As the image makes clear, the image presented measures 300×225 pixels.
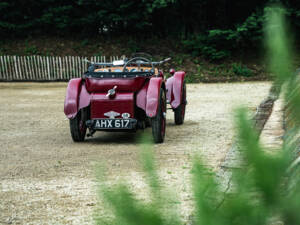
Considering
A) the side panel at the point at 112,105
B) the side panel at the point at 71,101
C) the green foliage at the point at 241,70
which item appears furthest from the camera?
the green foliage at the point at 241,70

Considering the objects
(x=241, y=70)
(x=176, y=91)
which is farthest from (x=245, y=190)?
(x=241, y=70)

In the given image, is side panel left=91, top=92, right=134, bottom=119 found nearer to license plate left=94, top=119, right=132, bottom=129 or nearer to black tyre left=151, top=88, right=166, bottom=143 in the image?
license plate left=94, top=119, right=132, bottom=129

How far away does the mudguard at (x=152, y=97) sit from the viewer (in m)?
6.84

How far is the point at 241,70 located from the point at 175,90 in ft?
44.9

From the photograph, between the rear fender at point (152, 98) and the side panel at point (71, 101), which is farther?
the side panel at point (71, 101)

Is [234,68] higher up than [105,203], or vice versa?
[105,203]

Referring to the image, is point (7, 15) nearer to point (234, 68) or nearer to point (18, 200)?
point (234, 68)

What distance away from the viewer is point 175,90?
8844 millimetres

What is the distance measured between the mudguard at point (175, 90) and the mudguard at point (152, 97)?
1713 millimetres

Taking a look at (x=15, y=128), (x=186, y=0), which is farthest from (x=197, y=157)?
(x=186, y=0)

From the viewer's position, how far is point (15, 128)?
9.04 metres

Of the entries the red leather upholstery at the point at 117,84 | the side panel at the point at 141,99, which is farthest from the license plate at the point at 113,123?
the red leather upholstery at the point at 117,84

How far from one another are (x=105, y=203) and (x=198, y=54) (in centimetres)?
2419

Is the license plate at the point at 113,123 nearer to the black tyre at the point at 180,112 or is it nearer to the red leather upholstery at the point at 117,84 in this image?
the red leather upholstery at the point at 117,84
